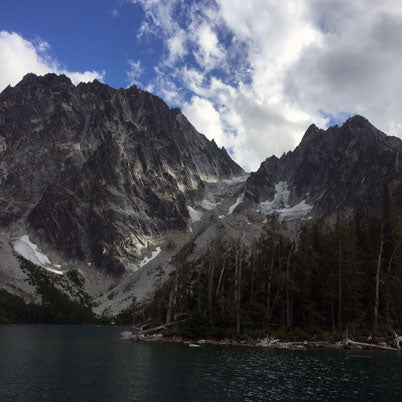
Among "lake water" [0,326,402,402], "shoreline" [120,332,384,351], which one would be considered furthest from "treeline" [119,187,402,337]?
"lake water" [0,326,402,402]

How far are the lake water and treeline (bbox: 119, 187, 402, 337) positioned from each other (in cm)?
1324

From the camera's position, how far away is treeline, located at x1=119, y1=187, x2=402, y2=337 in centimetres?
6475

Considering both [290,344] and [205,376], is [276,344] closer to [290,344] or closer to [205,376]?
[290,344]

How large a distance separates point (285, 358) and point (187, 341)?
26.0 m

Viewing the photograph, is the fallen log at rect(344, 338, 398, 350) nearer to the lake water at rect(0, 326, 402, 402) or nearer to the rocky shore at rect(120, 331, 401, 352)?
the rocky shore at rect(120, 331, 401, 352)

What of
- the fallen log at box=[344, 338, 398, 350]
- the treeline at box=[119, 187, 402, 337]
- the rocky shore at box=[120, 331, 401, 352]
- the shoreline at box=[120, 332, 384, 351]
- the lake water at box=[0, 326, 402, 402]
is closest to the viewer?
the lake water at box=[0, 326, 402, 402]

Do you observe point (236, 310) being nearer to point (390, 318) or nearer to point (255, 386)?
point (390, 318)

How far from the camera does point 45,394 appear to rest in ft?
98.4

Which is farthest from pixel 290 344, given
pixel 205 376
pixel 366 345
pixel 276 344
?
pixel 205 376

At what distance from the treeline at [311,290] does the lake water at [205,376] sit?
13.2m

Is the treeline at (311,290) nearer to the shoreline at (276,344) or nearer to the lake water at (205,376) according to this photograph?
the shoreline at (276,344)

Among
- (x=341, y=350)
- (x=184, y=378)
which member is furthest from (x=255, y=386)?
(x=341, y=350)

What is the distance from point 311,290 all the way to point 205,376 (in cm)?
3985

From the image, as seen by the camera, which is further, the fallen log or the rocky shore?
the rocky shore
